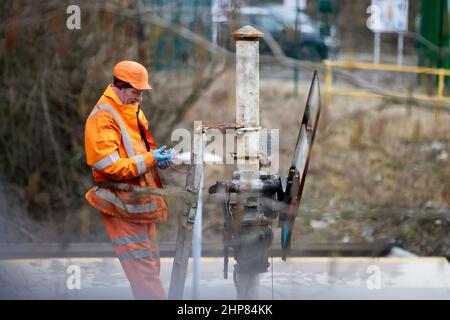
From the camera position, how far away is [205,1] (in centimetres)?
837

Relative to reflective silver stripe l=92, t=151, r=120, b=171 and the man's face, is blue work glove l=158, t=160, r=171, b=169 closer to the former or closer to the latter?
reflective silver stripe l=92, t=151, r=120, b=171

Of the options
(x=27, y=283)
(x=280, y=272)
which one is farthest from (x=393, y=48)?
(x=27, y=283)

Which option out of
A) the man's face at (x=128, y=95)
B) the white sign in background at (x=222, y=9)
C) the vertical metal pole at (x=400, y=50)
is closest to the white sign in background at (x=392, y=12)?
the vertical metal pole at (x=400, y=50)

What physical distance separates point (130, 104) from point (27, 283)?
1670 millimetres

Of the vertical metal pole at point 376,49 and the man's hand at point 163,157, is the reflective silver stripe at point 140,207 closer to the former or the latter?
the man's hand at point 163,157

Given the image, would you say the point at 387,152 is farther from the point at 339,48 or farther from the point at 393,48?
the point at 393,48

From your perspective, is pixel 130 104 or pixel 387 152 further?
pixel 387 152

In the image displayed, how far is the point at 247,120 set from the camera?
157 inches

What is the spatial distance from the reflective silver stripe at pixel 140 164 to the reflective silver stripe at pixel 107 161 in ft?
0.33

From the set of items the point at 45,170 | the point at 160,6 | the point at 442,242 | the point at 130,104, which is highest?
the point at 160,6

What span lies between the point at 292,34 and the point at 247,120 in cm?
784

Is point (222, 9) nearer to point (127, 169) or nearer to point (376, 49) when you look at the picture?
point (127, 169)
